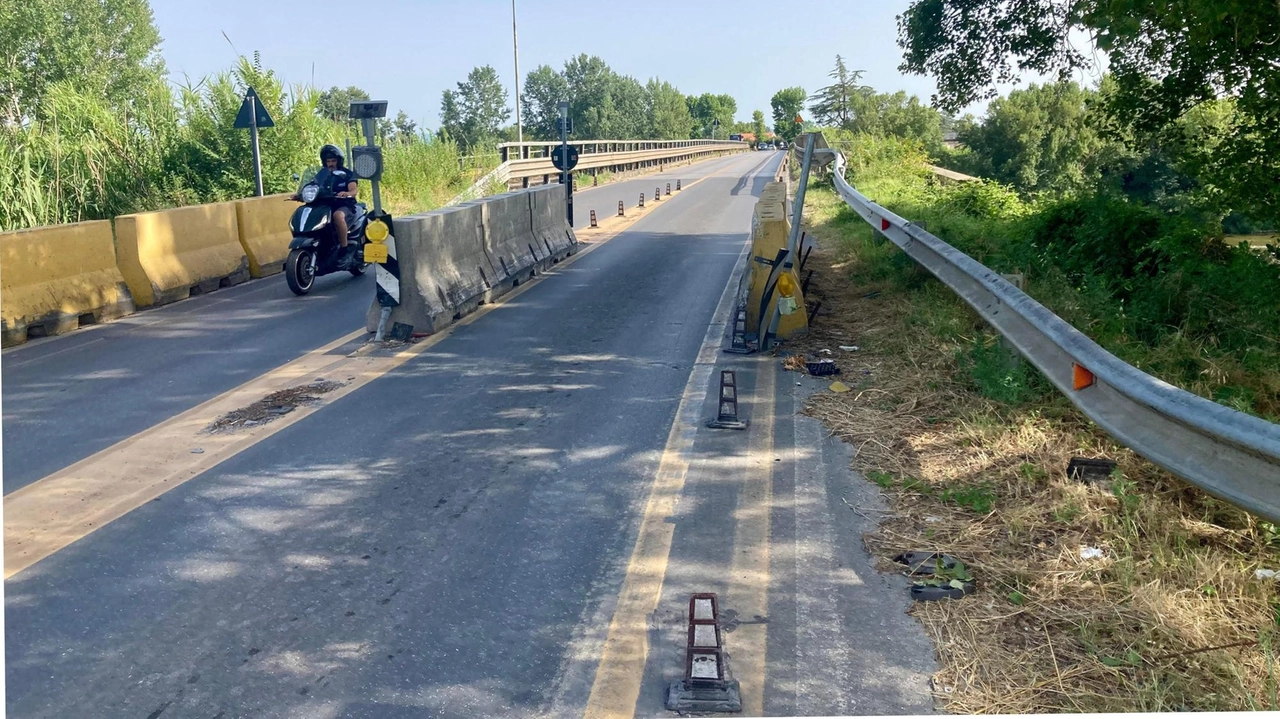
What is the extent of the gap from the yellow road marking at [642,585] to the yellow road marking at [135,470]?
2783 mm

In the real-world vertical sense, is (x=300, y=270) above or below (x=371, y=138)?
below

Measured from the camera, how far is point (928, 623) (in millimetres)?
3893

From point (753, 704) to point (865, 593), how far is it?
101 centimetres

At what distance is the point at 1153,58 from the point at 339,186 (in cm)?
950

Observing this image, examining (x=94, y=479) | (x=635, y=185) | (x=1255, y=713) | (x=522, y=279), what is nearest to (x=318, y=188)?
(x=522, y=279)

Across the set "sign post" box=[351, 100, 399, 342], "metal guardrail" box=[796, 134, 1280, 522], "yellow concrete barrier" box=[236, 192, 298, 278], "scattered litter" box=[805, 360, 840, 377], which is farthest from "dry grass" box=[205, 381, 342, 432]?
"yellow concrete barrier" box=[236, 192, 298, 278]

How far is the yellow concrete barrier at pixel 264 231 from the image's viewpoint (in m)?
14.1

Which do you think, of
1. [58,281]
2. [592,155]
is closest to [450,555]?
[58,281]

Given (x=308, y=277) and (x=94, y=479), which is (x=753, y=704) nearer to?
(x=94, y=479)

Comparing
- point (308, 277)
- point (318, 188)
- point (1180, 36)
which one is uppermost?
point (1180, 36)

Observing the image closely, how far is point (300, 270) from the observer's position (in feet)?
39.8

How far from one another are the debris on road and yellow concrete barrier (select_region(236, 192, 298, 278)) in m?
6.92

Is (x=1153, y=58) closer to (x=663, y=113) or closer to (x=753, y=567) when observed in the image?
(x=753, y=567)

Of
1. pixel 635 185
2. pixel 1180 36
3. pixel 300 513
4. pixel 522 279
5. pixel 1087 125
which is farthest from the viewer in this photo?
pixel 635 185
